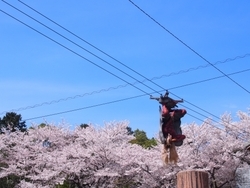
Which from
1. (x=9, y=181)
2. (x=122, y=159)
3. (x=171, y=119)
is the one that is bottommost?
(x=171, y=119)

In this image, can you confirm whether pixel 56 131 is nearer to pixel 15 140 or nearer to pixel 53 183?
pixel 15 140

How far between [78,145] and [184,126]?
4277 mm

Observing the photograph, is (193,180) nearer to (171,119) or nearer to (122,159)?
(171,119)

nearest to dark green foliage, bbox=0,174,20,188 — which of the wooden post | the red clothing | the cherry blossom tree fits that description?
the cherry blossom tree

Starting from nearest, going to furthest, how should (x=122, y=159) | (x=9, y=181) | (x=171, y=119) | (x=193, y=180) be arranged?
(x=193, y=180) → (x=171, y=119) → (x=122, y=159) → (x=9, y=181)

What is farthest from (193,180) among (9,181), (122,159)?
(9,181)

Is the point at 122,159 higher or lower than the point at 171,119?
higher

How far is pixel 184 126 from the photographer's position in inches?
672

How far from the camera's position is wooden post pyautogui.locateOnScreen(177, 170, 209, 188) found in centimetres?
219

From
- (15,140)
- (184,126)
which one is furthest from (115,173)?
(15,140)

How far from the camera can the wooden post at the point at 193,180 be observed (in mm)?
2186

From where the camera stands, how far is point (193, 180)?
2.19 metres

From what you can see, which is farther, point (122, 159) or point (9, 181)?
point (9, 181)

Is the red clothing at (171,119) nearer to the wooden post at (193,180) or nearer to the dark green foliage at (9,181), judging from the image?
the wooden post at (193,180)
